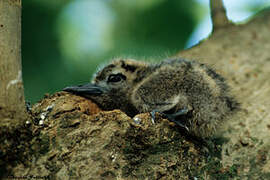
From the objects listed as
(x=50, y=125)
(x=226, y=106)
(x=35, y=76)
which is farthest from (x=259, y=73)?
(x=35, y=76)

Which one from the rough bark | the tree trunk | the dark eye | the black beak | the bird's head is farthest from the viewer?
the dark eye

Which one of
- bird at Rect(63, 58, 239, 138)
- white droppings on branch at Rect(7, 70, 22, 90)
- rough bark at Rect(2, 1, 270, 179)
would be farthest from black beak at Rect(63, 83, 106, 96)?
white droppings on branch at Rect(7, 70, 22, 90)

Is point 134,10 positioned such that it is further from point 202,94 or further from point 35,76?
point 202,94

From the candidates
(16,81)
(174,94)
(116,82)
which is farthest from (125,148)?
(116,82)

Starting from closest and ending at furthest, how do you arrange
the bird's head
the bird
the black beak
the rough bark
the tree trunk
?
the tree trunk
the rough bark
the bird
the black beak
the bird's head

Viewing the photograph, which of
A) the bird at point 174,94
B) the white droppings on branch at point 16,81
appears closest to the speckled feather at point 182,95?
the bird at point 174,94

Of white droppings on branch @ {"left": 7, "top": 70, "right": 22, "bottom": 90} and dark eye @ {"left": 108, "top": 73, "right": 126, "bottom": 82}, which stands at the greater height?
dark eye @ {"left": 108, "top": 73, "right": 126, "bottom": 82}

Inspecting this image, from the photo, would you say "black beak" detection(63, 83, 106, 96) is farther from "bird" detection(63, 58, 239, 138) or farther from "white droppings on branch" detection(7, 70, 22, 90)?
"white droppings on branch" detection(7, 70, 22, 90)
